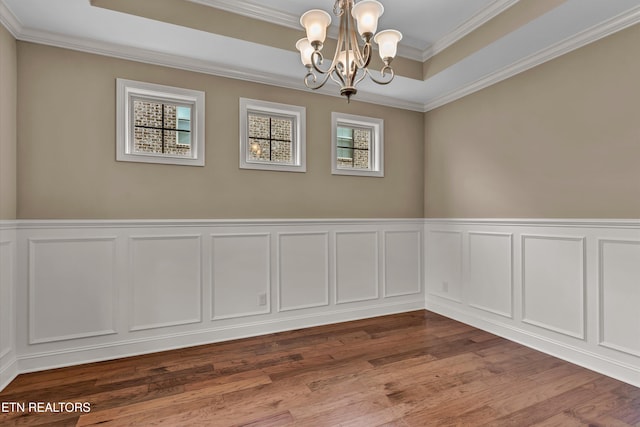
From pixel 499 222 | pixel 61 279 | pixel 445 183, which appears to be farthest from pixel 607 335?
pixel 61 279

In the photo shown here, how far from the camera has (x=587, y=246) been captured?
2705 millimetres

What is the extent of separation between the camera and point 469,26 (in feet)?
9.92

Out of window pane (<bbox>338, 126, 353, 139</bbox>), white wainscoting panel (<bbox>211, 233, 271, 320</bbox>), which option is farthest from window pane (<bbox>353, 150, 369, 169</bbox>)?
white wainscoting panel (<bbox>211, 233, 271, 320</bbox>)

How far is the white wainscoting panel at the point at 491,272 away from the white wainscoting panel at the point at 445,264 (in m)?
0.17

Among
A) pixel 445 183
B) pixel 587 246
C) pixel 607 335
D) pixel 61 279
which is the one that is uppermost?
pixel 445 183

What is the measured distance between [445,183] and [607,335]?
6.78 ft

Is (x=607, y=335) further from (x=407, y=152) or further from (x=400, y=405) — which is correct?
(x=407, y=152)

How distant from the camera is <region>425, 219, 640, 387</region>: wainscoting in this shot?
250 cm

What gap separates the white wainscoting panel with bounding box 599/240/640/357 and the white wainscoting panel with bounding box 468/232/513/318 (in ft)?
2.51

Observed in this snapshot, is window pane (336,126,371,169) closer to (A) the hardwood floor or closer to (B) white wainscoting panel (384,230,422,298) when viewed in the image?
(B) white wainscoting panel (384,230,422,298)

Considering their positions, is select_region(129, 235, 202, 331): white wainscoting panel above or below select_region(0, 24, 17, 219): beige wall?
below

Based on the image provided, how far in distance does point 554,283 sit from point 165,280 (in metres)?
3.38

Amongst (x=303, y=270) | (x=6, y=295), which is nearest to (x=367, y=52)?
(x=303, y=270)

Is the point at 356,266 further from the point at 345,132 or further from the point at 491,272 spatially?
the point at 345,132
